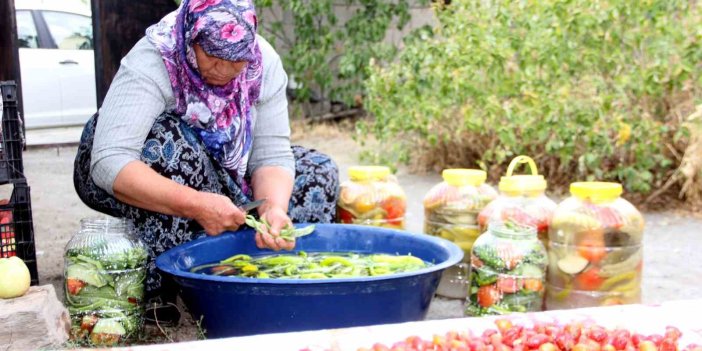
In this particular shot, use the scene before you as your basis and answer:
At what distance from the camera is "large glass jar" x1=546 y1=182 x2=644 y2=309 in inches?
122

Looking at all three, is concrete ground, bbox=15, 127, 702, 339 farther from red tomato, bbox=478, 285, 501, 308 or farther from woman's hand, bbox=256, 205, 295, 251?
woman's hand, bbox=256, 205, 295, 251

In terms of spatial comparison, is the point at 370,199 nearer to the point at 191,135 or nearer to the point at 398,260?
the point at 398,260

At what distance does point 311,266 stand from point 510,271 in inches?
27.2

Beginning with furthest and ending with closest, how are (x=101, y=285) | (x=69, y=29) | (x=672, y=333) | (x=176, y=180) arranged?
(x=69, y=29), (x=176, y=180), (x=101, y=285), (x=672, y=333)

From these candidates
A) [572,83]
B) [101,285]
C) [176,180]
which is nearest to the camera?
[101,285]

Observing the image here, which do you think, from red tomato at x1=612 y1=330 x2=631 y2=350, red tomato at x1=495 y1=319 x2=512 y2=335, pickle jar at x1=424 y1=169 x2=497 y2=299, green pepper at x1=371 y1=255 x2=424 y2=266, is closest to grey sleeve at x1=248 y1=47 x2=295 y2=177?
green pepper at x1=371 y1=255 x2=424 y2=266

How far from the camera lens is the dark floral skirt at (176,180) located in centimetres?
294

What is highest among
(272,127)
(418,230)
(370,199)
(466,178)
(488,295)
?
(272,127)

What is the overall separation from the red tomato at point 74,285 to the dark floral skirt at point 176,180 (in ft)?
1.02

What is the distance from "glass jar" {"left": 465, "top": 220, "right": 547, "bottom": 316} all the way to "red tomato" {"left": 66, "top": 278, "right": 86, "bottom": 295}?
53.1 inches

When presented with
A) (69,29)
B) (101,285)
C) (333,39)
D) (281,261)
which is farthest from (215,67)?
(69,29)

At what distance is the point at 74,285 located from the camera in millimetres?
2734

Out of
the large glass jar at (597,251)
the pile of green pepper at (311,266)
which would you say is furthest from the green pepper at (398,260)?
the large glass jar at (597,251)

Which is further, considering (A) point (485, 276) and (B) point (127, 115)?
(A) point (485, 276)
